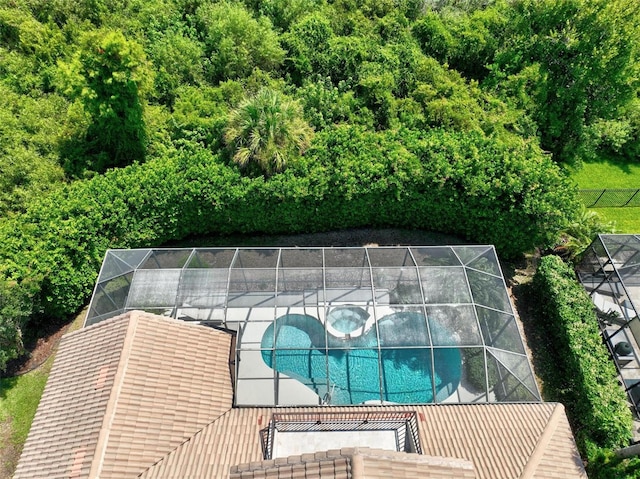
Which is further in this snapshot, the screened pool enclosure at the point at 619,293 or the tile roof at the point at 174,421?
the screened pool enclosure at the point at 619,293

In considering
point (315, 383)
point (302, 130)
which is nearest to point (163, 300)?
point (315, 383)

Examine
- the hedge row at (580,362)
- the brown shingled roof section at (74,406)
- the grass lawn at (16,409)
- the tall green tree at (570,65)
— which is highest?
the tall green tree at (570,65)

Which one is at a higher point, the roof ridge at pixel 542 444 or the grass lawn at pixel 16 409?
the roof ridge at pixel 542 444

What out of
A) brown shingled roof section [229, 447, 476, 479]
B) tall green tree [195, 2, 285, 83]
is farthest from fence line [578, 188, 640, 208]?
tall green tree [195, 2, 285, 83]

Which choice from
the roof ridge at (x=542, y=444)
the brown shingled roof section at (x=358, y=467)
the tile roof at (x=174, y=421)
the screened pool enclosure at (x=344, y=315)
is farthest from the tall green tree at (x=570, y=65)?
the brown shingled roof section at (x=358, y=467)

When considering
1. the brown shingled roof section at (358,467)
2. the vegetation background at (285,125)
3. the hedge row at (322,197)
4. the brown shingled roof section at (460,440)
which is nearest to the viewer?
the brown shingled roof section at (358,467)

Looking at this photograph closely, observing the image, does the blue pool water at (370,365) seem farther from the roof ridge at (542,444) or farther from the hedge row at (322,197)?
the hedge row at (322,197)

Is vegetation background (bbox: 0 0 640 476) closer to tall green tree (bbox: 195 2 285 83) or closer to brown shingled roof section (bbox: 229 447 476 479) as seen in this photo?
tall green tree (bbox: 195 2 285 83)
